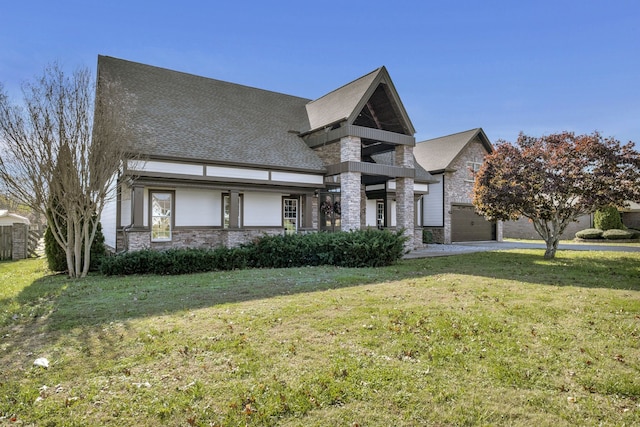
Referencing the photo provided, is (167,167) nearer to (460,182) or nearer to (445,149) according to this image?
(460,182)

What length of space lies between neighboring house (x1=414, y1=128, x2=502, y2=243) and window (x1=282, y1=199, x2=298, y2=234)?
10896 mm

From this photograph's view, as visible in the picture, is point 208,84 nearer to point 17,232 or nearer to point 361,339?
point 17,232

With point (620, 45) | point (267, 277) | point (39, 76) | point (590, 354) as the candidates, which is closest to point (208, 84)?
point (39, 76)

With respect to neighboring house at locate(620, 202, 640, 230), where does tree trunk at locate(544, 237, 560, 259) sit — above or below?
below

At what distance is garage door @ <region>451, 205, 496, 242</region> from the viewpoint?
25125mm

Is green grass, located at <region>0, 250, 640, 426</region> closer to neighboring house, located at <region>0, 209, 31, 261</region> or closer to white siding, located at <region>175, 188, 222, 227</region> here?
white siding, located at <region>175, 188, 222, 227</region>

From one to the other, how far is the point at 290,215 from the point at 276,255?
5.85 metres

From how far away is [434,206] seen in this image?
2505 centimetres

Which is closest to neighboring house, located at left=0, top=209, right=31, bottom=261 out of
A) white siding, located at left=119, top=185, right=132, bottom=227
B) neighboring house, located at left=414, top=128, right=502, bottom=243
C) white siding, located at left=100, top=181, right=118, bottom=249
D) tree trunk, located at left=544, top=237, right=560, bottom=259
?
white siding, located at left=100, top=181, right=118, bottom=249

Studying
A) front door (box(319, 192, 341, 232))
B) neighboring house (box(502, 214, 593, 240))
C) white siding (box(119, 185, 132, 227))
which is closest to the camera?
white siding (box(119, 185, 132, 227))

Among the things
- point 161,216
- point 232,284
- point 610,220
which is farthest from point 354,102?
point 610,220

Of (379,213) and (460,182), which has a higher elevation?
(460,182)

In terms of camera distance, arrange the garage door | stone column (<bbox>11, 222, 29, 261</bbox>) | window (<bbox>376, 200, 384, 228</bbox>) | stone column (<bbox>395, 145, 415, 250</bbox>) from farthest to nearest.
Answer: the garage door < window (<bbox>376, 200, 384, 228</bbox>) < stone column (<bbox>395, 145, 415, 250</bbox>) < stone column (<bbox>11, 222, 29, 261</bbox>)

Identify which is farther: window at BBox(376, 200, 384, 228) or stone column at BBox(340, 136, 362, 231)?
window at BBox(376, 200, 384, 228)
